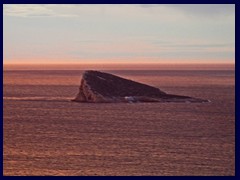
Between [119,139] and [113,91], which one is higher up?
[119,139]

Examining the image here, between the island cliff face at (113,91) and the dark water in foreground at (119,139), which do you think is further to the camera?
the island cliff face at (113,91)

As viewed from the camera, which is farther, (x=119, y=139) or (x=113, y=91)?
(x=113, y=91)

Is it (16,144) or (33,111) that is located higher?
(16,144)

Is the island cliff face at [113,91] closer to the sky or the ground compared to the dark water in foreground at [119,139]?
closer to the ground

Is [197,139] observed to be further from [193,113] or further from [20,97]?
[20,97]
